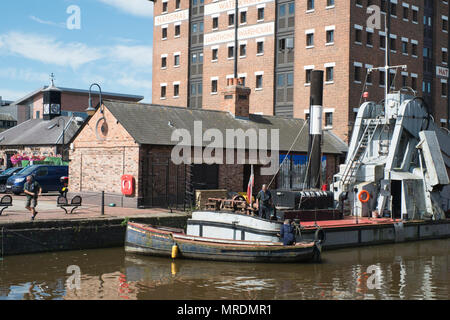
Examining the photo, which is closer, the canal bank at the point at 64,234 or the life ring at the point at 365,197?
the canal bank at the point at 64,234

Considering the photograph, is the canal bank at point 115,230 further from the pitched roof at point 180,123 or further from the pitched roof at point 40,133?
the pitched roof at point 40,133

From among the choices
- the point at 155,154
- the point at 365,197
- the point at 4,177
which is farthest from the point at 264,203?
the point at 4,177

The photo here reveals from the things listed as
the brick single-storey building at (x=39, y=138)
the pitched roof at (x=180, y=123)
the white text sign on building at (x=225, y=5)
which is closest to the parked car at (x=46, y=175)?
the pitched roof at (x=180, y=123)

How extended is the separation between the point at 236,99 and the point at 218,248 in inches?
656

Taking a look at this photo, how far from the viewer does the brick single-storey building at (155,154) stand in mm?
28125

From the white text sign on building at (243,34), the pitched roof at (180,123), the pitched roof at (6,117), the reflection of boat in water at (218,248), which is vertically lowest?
the reflection of boat in water at (218,248)

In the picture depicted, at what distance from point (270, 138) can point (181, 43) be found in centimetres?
2662

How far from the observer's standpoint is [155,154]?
28.2 meters

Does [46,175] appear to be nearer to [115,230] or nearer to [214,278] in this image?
[115,230]

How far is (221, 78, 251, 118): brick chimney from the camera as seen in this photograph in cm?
3459

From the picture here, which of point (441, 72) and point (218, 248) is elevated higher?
point (441, 72)

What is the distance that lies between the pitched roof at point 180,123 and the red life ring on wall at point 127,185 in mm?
1854

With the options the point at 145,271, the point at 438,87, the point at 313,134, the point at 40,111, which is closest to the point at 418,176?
the point at 313,134

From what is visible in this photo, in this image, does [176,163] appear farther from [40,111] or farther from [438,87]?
[40,111]
